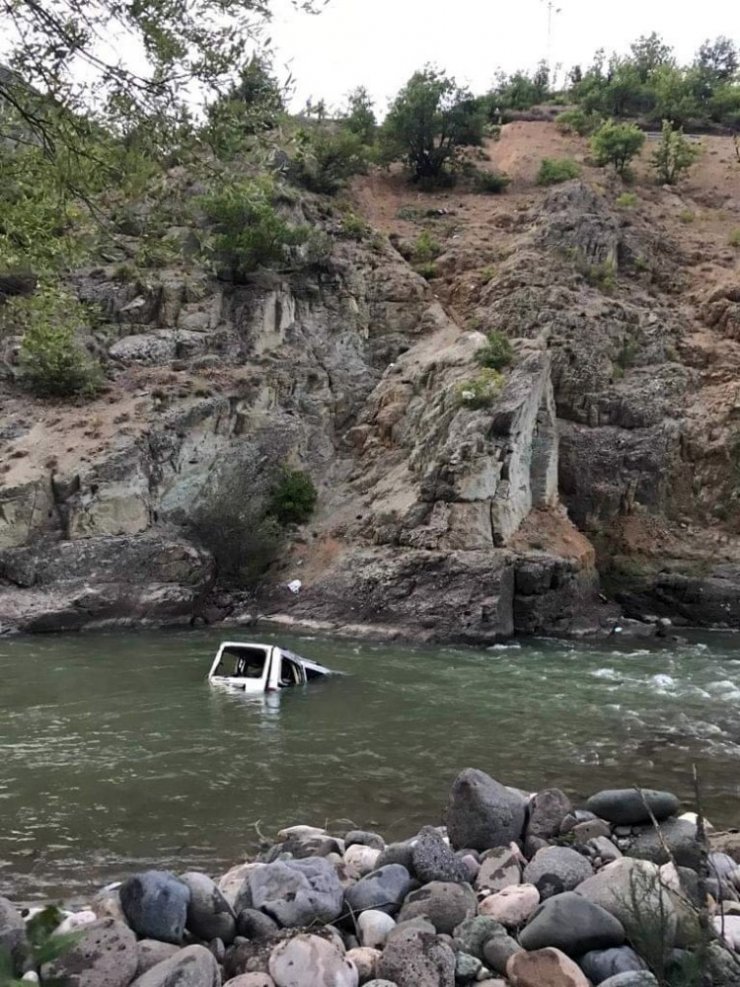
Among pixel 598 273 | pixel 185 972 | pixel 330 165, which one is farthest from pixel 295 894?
pixel 330 165

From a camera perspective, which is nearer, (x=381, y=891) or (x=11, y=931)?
(x=11, y=931)

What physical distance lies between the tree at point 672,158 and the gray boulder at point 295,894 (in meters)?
41.8

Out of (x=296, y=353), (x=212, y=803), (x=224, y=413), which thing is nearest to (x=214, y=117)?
(x=212, y=803)

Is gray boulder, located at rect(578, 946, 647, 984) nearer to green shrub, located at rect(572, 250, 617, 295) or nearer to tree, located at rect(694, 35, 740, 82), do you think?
green shrub, located at rect(572, 250, 617, 295)

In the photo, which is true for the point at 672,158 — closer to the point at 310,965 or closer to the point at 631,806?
the point at 631,806

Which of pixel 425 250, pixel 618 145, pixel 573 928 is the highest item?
pixel 618 145

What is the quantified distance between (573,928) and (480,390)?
66.3 feet

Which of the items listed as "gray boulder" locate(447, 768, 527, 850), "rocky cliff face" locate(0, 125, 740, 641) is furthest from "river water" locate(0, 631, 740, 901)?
"rocky cliff face" locate(0, 125, 740, 641)

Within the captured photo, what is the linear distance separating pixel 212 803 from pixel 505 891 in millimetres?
3947

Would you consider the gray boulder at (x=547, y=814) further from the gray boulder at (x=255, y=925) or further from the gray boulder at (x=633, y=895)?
the gray boulder at (x=255, y=925)

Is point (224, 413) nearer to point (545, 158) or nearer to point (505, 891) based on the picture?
point (505, 891)

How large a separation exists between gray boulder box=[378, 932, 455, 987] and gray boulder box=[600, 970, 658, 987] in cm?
80

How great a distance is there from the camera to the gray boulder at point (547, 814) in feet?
20.7

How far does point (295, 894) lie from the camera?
16.6 feet
